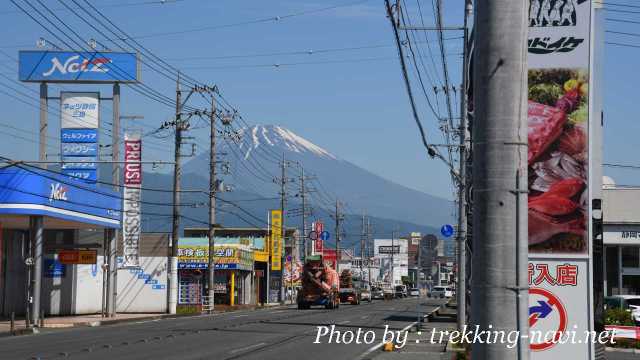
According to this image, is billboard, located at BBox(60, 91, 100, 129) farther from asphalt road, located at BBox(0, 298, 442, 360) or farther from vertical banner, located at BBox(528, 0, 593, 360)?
vertical banner, located at BBox(528, 0, 593, 360)

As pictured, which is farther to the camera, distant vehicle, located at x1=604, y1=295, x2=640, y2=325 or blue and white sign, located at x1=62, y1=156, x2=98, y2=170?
blue and white sign, located at x1=62, y1=156, x2=98, y2=170

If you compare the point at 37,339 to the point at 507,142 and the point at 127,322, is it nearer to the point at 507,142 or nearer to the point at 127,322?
the point at 127,322

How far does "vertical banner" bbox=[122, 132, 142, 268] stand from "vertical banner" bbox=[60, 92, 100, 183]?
2118 millimetres

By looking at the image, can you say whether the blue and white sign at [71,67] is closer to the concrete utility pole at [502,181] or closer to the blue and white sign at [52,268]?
the blue and white sign at [52,268]

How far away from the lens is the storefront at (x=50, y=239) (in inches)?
1515

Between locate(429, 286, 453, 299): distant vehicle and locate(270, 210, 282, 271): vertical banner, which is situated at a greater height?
locate(270, 210, 282, 271): vertical banner

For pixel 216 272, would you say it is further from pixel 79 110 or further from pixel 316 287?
pixel 79 110

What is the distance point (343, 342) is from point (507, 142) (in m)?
24.4

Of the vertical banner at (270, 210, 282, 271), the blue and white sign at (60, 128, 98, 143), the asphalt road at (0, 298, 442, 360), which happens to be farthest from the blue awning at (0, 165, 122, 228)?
the vertical banner at (270, 210, 282, 271)

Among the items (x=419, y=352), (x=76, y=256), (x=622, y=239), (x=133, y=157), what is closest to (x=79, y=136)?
(x=133, y=157)

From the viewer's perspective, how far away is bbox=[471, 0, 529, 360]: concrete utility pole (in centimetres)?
583

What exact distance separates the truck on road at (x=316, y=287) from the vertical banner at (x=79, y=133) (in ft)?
67.3

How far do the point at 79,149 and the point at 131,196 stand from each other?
4.02 metres

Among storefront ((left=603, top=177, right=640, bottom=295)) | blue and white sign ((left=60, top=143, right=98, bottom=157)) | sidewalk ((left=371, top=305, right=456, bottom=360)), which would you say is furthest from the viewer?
storefront ((left=603, top=177, right=640, bottom=295))
